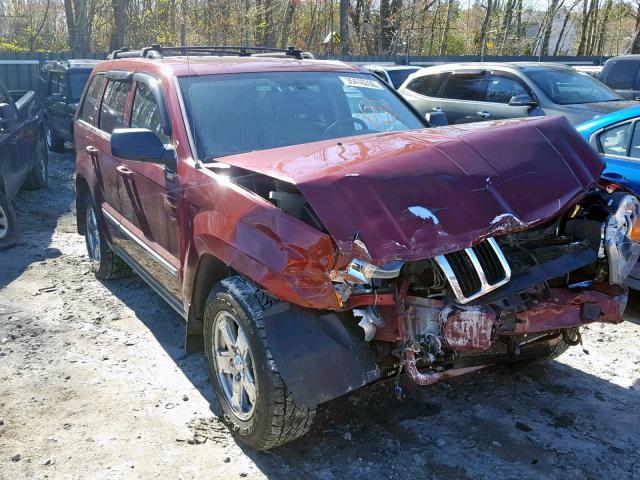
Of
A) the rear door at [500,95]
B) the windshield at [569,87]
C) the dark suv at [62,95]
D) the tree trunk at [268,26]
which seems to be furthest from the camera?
the tree trunk at [268,26]

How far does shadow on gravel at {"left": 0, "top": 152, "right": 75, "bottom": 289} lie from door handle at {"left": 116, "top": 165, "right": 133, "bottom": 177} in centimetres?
196

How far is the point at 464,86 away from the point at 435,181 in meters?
7.53

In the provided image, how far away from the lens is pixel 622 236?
10.5 feet

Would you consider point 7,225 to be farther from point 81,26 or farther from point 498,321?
point 81,26

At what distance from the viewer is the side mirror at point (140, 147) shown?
141 inches

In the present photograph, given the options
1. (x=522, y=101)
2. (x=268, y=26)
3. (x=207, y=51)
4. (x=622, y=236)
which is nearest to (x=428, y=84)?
(x=522, y=101)

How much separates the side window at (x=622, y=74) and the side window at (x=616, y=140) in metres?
6.78

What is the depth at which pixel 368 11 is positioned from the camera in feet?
91.5

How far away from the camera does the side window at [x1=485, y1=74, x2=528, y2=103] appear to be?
917 cm

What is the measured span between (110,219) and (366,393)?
2.57 m

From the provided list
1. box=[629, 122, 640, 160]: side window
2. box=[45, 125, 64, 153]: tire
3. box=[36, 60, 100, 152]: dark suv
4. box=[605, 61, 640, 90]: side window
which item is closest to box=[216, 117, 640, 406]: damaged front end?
box=[629, 122, 640, 160]: side window

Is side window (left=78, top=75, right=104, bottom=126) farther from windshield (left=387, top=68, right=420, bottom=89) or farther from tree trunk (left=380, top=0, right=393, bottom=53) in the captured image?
tree trunk (left=380, top=0, right=393, bottom=53)

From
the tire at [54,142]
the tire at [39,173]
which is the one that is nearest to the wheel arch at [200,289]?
the tire at [39,173]

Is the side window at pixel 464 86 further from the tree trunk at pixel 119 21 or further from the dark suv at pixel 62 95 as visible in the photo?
the tree trunk at pixel 119 21
